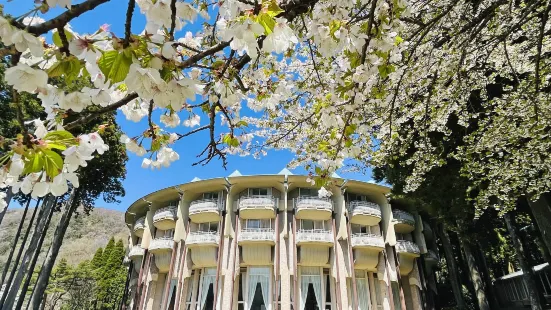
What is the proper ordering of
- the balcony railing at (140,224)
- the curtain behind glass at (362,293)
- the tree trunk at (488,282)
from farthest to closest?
the balcony railing at (140,224), the tree trunk at (488,282), the curtain behind glass at (362,293)

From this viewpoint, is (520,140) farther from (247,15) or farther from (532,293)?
A: (532,293)

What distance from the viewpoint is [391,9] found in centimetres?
185

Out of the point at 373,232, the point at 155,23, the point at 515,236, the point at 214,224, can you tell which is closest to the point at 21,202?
the point at 214,224

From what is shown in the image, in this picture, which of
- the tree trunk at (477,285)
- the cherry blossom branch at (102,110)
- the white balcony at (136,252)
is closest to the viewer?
the cherry blossom branch at (102,110)

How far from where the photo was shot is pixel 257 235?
17891 mm

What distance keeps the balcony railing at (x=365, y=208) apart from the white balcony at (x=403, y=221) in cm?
106

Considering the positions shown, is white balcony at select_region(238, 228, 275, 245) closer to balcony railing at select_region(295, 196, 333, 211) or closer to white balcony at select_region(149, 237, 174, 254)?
balcony railing at select_region(295, 196, 333, 211)

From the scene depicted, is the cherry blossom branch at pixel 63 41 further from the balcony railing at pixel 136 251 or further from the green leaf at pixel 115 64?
the balcony railing at pixel 136 251

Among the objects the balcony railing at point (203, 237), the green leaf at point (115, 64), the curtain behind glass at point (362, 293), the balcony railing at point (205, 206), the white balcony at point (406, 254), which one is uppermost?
the balcony railing at point (205, 206)

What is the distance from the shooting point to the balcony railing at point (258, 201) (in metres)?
18.6

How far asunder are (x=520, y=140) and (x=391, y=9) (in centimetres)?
607

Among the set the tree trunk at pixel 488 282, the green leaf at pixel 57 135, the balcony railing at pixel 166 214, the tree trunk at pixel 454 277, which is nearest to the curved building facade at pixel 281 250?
the balcony railing at pixel 166 214

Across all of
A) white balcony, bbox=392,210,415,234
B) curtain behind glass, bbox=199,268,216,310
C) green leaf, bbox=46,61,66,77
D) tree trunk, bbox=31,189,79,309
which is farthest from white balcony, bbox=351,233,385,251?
green leaf, bbox=46,61,66,77

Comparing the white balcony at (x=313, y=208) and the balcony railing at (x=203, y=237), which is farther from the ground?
the white balcony at (x=313, y=208)
